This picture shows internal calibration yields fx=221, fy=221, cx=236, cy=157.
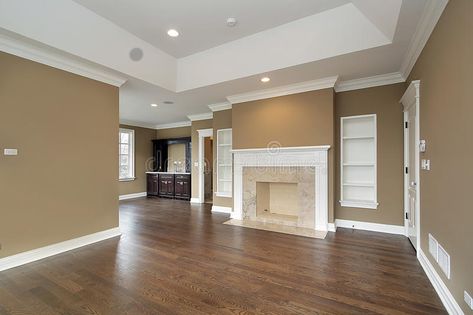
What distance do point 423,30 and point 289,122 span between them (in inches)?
92.8

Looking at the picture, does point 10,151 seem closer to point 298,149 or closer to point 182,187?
point 298,149

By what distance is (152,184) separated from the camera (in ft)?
27.5

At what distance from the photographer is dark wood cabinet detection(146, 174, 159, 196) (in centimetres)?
827

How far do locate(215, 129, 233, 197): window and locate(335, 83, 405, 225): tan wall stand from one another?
312 centimetres

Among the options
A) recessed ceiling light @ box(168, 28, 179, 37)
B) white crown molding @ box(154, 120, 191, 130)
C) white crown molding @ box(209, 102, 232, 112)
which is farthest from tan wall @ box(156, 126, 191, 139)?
recessed ceiling light @ box(168, 28, 179, 37)

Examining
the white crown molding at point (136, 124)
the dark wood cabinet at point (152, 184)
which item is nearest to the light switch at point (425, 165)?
→ the dark wood cabinet at point (152, 184)

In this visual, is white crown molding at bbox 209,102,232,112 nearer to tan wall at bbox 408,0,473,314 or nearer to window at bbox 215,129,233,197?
window at bbox 215,129,233,197

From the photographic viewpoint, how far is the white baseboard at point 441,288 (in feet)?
6.06

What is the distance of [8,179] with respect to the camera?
2771mm

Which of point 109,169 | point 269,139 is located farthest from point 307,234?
point 109,169

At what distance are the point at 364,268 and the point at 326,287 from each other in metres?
0.75

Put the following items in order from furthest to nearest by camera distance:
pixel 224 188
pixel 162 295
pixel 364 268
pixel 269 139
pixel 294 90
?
pixel 224 188, pixel 269 139, pixel 294 90, pixel 364 268, pixel 162 295

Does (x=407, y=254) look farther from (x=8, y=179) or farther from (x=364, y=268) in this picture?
(x=8, y=179)

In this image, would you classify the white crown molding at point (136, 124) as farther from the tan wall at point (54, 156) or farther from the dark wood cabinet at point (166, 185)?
the tan wall at point (54, 156)
